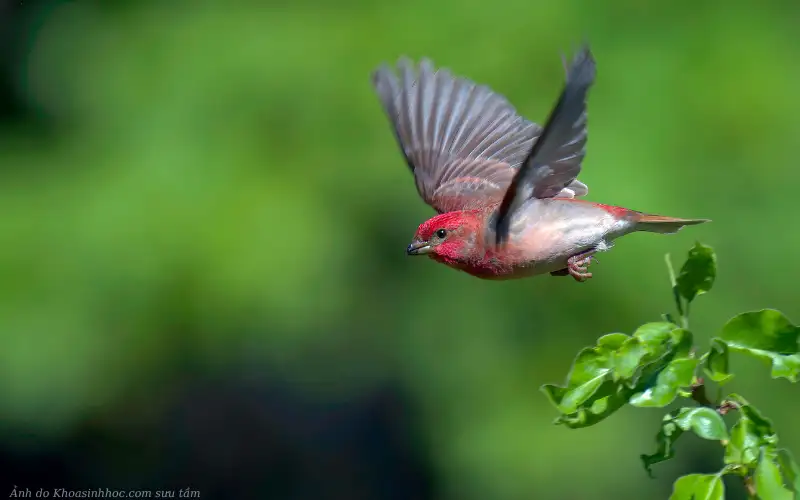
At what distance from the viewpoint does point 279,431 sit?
6.36 m

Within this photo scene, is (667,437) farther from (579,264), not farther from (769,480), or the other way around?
(579,264)

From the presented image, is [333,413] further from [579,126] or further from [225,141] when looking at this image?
[579,126]

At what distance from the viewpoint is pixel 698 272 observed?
2121 mm

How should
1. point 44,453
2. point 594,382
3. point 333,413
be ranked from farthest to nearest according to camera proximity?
point 333,413, point 44,453, point 594,382

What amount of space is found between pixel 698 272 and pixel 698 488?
0.43m

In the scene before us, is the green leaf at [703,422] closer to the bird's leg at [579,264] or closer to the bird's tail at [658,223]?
the bird's leg at [579,264]

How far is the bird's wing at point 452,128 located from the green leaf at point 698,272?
1.61 meters

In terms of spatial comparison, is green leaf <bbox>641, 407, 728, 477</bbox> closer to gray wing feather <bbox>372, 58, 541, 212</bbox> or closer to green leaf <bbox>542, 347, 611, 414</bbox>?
green leaf <bbox>542, 347, 611, 414</bbox>

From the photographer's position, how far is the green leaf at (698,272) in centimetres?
212

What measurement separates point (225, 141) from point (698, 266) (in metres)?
3.27

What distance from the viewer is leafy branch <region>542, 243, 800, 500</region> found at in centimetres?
192

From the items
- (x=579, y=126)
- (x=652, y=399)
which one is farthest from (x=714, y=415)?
(x=579, y=126)

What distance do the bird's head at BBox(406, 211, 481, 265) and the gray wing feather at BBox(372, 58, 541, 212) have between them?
64cm

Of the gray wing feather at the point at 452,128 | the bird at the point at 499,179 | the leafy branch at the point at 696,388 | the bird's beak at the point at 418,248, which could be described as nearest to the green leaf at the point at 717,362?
the leafy branch at the point at 696,388
